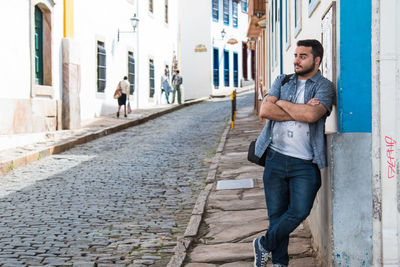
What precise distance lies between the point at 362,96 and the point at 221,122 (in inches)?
631

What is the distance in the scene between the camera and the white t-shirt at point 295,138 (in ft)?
13.3

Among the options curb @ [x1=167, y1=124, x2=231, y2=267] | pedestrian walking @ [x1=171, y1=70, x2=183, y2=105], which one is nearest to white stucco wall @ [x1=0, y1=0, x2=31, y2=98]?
curb @ [x1=167, y1=124, x2=231, y2=267]

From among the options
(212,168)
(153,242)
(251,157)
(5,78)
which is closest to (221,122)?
(5,78)

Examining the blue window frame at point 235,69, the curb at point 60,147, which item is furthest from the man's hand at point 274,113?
the blue window frame at point 235,69

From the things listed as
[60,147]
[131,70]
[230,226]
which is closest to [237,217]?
[230,226]

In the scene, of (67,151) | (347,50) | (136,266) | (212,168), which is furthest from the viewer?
(67,151)

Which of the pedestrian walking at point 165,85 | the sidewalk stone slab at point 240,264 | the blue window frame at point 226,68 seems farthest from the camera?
the blue window frame at point 226,68

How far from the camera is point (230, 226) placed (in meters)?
6.16

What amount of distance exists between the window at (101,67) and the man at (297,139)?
16.2 m

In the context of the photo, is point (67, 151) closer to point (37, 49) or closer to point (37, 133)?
point (37, 133)

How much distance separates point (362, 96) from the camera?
13.2ft

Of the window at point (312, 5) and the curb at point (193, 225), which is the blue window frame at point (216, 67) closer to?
the curb at point (193, 225)

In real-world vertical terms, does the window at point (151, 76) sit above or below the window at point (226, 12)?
below

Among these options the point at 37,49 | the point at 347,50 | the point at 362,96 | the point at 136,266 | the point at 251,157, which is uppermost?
the point at 37,49
